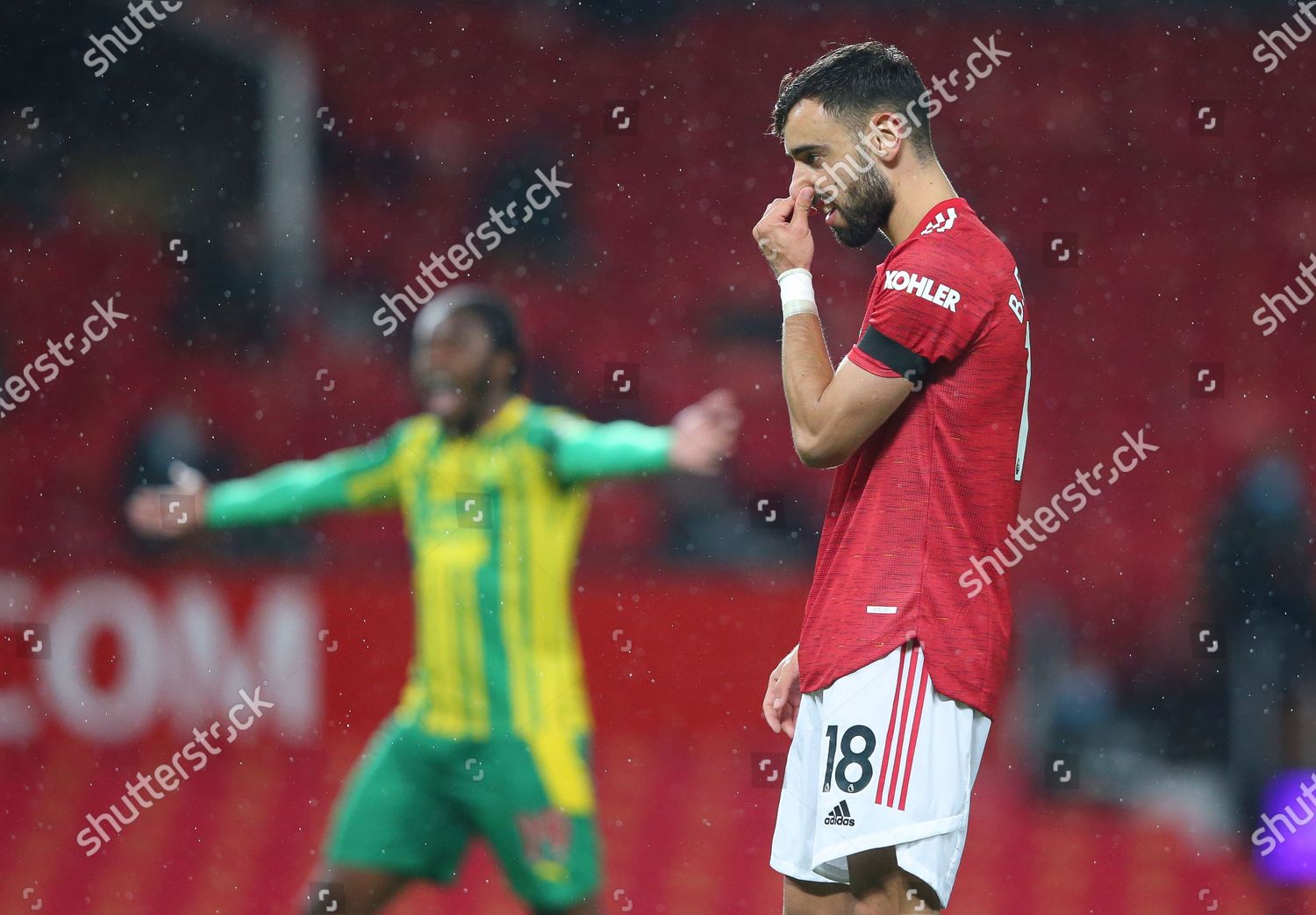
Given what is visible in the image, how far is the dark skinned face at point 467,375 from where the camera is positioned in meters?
3.49

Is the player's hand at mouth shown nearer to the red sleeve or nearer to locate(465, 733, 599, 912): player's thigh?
the red sleeve

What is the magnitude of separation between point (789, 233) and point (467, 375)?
1424 millimetres

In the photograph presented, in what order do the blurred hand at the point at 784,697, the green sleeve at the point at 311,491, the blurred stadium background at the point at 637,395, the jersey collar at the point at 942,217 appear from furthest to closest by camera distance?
the blurred stadium background at the point at 637,395 < the green sleeve at the point at 311,491 < the blurred hand at the point at 784,697 < the jersey collar at the point at 942,217

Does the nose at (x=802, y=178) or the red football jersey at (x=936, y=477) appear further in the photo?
the nose at (x=802, y=178)

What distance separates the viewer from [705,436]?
2.96 m

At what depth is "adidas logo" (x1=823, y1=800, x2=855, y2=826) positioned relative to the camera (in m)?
2.09

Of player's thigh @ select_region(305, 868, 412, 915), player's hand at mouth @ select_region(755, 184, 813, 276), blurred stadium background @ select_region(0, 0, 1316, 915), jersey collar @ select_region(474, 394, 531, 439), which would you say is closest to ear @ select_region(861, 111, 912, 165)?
player's hand at mouth @ select_region(755, 184, 813, 276)

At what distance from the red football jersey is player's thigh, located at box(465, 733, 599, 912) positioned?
4.06ft

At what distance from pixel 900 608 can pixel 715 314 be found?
7.33 meters

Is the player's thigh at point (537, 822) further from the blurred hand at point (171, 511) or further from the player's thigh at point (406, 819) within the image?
the blurred hand at point (171, 511)

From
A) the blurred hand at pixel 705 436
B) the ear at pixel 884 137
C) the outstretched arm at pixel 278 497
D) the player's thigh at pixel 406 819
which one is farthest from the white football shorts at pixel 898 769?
the outstretched arm at pixel 278 497

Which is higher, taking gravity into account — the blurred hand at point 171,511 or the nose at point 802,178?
the blurred hand at point 171,511

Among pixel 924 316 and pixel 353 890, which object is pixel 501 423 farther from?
pixel 924 316

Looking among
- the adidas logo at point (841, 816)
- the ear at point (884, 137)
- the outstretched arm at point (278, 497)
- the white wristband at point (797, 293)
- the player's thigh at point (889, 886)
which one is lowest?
the player's thigh at point (889, 886)
